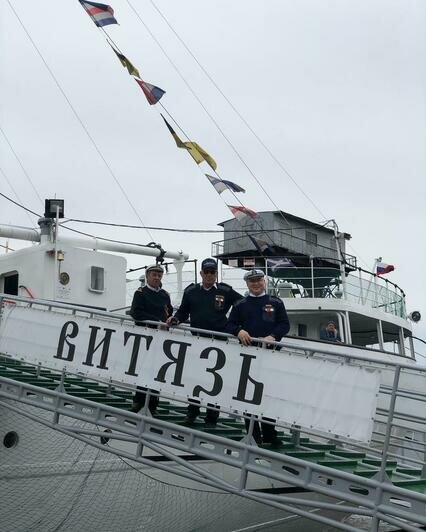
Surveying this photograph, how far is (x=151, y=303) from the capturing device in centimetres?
779

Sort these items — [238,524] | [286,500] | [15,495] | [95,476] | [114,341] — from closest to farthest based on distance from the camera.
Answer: [286,500], [114,341], [15,495], [95,476], [238,524]

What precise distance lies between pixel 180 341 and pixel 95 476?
11.4 feet

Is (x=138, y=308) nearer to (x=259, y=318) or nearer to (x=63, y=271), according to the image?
(x=259, y=318)

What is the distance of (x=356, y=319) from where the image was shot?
16875 mm

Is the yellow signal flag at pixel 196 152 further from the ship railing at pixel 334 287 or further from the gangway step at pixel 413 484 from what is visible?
the gangway step at pixel 413 484

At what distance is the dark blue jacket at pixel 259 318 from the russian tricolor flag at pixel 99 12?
7.09 m

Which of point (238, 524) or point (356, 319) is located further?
point (356, 319)

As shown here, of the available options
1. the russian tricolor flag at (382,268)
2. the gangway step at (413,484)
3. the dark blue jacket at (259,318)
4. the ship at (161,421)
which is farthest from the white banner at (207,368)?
the russian tricolor flag at (382,268)

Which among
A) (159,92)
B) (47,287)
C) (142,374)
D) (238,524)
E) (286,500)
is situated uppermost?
(159,92)

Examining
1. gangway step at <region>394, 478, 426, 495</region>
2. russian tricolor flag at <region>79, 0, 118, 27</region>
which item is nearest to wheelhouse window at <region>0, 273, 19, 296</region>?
russian tricolor flag at <region>79, 0, 118, 27</region>

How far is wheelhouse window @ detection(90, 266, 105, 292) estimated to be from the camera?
13.7 m

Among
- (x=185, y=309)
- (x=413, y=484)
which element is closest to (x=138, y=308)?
(x=185, y=309)

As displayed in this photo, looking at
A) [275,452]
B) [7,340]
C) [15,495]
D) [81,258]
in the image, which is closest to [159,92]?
[81,258]

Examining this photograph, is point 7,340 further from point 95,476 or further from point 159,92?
point 159,92
